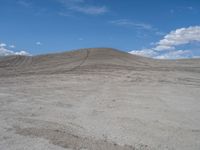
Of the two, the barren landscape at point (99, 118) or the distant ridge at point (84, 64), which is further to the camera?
the distant ridge at point (84, 64)

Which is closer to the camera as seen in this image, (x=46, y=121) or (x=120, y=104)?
(x=46, y=121)

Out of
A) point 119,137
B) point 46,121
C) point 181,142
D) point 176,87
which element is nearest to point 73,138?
point 119,137

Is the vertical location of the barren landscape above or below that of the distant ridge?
below

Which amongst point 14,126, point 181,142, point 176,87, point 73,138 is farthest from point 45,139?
point 176,87

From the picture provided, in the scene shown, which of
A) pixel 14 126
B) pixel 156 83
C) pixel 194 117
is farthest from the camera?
pixel 156 83

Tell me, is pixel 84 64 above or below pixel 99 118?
above

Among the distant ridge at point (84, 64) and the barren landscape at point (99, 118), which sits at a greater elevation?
the distant ridge at point (84, 64)

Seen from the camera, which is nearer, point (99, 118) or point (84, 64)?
point (99, 118)

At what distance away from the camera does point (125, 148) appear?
18.2 ft

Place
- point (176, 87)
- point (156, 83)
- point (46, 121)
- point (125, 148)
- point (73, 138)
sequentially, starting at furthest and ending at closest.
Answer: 1. point (156, 83)
2. point (176, 87)
3. point (46, 121)
4. point (73, 138)
5. point (125, 148)

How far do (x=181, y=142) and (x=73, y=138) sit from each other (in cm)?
262

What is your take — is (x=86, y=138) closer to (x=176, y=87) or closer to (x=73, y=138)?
(x=73, y=138)

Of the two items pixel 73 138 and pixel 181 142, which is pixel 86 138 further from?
pixel 181 142

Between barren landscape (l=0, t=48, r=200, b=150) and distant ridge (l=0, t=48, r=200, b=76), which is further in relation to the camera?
distant ridge (l=0, t=48, r=200, b=76)
